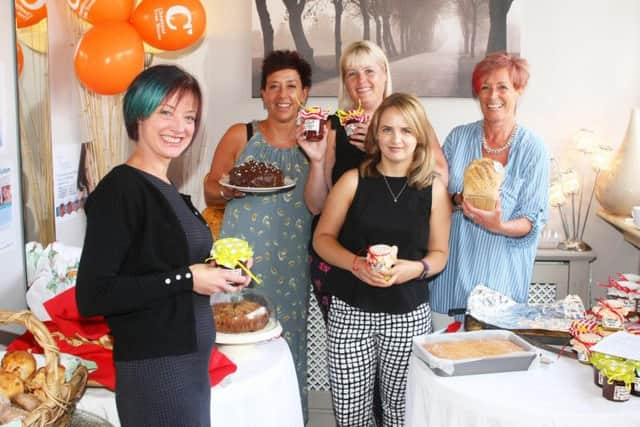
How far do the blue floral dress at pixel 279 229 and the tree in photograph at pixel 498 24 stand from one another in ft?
5.08

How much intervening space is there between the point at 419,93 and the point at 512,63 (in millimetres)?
1355

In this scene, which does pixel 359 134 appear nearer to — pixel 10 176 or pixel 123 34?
pixel 123 34

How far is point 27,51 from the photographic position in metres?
2.48

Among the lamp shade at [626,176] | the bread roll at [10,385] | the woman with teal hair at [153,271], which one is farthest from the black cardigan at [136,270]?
the lamp shade at [626,176]

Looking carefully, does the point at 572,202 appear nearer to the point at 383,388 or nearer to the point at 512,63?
the point at 512,63

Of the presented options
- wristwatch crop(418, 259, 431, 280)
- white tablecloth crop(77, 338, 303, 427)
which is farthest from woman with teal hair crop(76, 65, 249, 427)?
wristwatch crop(418, 259, 431, 280)

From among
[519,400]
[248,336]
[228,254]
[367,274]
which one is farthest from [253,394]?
[519,400]

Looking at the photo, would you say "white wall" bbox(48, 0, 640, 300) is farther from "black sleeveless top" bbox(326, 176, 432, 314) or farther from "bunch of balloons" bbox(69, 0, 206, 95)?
"black sleeveless top" bbox(326, 176, 432, 314)

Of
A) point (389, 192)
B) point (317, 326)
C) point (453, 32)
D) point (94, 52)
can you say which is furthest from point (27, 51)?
point (453, 32)

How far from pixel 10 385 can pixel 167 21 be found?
188 centimetres

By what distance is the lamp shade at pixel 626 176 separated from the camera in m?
3.24

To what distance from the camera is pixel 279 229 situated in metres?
2.75

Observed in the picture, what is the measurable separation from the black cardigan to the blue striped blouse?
4.44ft

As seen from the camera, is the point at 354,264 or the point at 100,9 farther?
the point at 100,9
